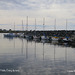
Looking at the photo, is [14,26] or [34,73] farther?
[14,26]

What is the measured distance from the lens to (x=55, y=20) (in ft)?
276

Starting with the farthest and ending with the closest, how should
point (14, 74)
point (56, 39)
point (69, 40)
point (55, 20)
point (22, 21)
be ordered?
point (22, 21) < point (55, 20) < point (56, 39) < point (69, 40) < point (14, 74)

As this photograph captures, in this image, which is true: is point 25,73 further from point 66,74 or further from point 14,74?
point 66,74

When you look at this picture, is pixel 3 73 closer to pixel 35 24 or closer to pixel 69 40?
pixel 69 40

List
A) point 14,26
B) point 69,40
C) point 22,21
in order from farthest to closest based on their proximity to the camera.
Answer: point 14,26, point 22,21, point 69,40

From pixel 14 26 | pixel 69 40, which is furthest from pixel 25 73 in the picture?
pixel 14 26

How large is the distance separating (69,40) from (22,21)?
51.7 m

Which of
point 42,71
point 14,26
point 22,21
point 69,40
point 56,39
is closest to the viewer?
point 42,71

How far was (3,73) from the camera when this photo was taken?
51.1 feet

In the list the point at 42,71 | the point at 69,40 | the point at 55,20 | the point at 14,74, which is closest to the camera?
the point at 14,74

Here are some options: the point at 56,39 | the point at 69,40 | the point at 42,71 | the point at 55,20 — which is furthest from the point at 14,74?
the point at 55,20

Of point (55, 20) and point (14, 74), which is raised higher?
point (55, 20)

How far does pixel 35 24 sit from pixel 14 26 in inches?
1641

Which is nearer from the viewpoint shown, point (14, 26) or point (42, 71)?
point (42, 71)
